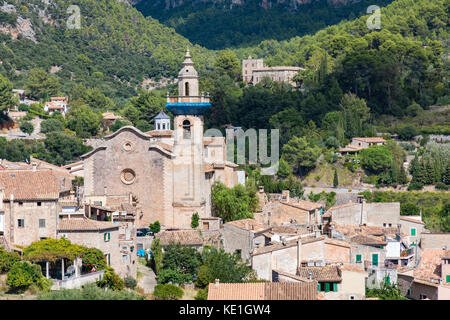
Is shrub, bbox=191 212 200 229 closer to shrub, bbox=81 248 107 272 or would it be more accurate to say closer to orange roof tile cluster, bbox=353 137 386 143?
shrub, bbox=81 248 107 272

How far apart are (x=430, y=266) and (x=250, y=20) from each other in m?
120

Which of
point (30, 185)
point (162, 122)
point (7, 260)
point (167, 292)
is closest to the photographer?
point (7, 260)

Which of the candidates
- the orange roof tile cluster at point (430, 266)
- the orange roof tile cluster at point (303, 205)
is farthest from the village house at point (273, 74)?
the orange roof tile cluster at point (430, 266)

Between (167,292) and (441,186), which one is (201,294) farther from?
(441,186)

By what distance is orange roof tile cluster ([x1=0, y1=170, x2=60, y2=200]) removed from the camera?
3375cm

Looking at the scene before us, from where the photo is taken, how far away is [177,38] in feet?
437

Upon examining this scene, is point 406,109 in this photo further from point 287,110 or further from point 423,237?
point 423,237

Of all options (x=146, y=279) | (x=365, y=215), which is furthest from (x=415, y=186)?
(x=146, y=279)

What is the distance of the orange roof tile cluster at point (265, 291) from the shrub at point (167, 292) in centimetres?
327

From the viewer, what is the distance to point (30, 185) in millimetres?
34344

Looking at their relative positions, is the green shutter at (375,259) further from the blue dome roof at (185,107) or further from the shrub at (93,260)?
the shrub at (93,260)

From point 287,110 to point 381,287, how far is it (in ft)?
143

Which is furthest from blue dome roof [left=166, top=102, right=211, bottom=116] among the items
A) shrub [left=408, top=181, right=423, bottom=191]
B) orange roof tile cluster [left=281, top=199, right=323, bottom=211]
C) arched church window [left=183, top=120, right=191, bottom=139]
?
shrub [left=408, top=181, right=423, bottom=191]

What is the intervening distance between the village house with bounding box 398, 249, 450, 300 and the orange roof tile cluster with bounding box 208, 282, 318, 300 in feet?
20.5
